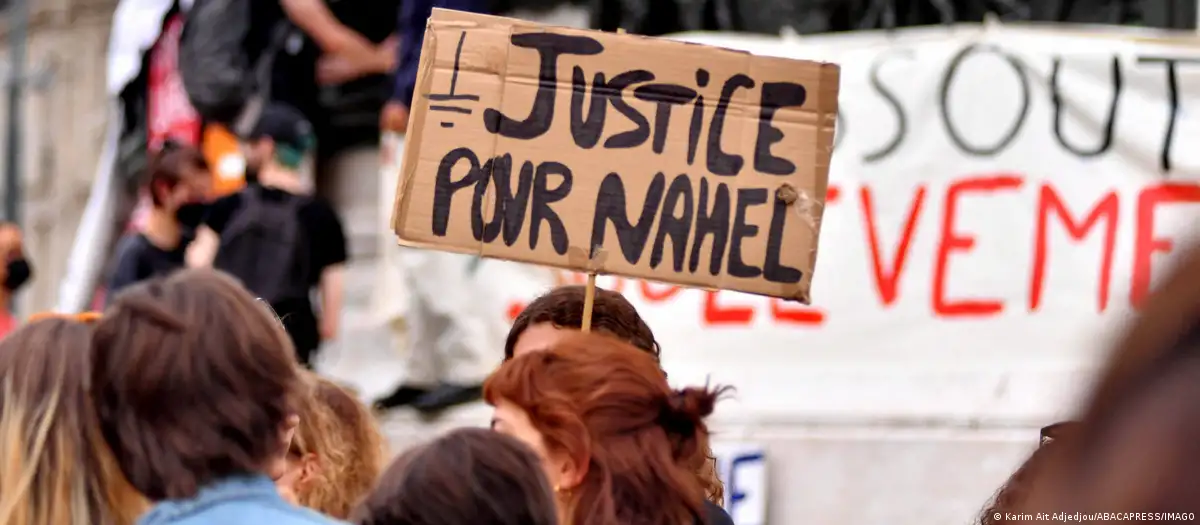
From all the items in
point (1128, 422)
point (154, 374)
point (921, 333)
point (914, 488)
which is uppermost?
point (1128, 422)

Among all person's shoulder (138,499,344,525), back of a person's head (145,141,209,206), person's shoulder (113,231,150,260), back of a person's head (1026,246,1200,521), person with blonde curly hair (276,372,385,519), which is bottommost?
person with blonde curly hair (276,372,385,519)

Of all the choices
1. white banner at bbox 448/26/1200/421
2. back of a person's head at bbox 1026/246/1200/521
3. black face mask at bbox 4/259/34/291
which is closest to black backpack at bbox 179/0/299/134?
black face mask at bbox 4/259/34/291

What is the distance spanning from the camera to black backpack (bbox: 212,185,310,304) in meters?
6.36

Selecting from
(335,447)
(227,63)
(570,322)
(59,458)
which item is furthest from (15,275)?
(59,458)

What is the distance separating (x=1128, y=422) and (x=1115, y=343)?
0.05 m

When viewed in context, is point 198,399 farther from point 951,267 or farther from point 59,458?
point 951,267

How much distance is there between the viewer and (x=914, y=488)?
19.6ft

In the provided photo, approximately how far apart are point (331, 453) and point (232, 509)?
135cm

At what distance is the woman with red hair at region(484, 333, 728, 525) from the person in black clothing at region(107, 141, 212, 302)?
3877 mm

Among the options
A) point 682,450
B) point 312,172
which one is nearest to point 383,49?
point 312,172

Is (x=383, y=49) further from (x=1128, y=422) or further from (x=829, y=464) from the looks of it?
(x=1128, y=422)

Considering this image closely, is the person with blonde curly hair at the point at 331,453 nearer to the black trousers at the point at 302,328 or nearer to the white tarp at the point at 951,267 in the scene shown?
the white tarp at the point at 951,267

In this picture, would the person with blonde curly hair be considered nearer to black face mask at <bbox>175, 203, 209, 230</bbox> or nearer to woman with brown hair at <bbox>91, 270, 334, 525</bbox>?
woman with brown hair at <bbox>91, 270, 334, 525</bbox>

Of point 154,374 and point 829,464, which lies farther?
point 829,464
